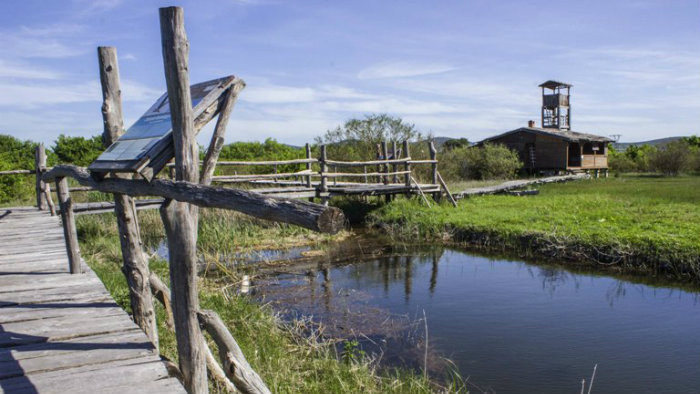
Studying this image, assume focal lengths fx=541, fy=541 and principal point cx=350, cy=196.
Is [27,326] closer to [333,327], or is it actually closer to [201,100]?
[201,100]

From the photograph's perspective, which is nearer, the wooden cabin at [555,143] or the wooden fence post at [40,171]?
the wooden fence post at [40,171]

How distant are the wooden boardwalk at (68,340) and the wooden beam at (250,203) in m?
0.93

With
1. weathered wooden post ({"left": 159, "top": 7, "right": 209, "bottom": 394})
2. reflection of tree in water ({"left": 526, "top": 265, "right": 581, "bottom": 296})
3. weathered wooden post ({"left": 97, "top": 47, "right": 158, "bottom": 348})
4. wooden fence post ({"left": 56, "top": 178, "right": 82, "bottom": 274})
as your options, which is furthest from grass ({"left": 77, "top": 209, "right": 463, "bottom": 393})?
reflection of tree in water ({"left": 526, "top": 265, "right": 581, "bottom": 296})

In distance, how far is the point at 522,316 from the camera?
7.45 metres

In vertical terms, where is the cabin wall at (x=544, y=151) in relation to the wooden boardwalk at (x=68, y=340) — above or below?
above

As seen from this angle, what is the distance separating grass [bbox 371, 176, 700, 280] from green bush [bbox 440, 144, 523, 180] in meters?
12.4

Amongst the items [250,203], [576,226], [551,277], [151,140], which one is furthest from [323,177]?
[250,203]

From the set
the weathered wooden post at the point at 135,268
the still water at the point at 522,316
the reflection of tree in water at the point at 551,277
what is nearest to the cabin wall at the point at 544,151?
the still water at the point at 522,316

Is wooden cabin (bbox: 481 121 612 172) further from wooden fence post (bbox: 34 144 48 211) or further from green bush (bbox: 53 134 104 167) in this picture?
wooden fence post (bbox: 34 144 48 211)

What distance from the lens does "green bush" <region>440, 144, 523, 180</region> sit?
29516 mm

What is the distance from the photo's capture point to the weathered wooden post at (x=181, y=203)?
10.6 ft

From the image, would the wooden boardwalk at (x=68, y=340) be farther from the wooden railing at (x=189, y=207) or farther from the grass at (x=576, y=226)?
the grass at (x=576, y=226)

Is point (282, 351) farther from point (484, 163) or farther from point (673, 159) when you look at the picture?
point (673, 159)

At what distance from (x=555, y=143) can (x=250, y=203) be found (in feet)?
104
